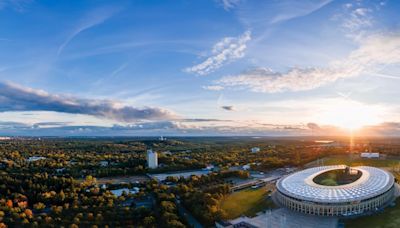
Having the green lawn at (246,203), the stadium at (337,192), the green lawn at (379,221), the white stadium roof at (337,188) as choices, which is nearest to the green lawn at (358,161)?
the stadium at (337,192)

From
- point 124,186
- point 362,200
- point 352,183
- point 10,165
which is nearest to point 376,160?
point 352,183

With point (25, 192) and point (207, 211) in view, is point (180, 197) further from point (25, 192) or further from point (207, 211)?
point (25, 192)

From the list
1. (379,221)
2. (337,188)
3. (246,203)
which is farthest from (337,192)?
(246,203)

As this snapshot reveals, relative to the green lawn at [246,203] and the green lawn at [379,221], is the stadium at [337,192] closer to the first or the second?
the green lawn at [379,221]

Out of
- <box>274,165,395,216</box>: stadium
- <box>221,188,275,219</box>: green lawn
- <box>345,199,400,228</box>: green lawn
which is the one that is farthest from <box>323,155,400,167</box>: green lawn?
<box>345,199,400,228</box>: green lawn

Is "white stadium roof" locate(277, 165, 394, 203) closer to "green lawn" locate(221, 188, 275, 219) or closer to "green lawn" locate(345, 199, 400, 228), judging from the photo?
"green lawn" locate(345, 199, 400, 228)

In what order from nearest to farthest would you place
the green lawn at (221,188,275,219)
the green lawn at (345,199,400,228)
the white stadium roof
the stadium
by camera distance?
the green lawn at (345,199,400,228) → the stadium → the white stadium roof → the green lawn at (221,188,275,219)
